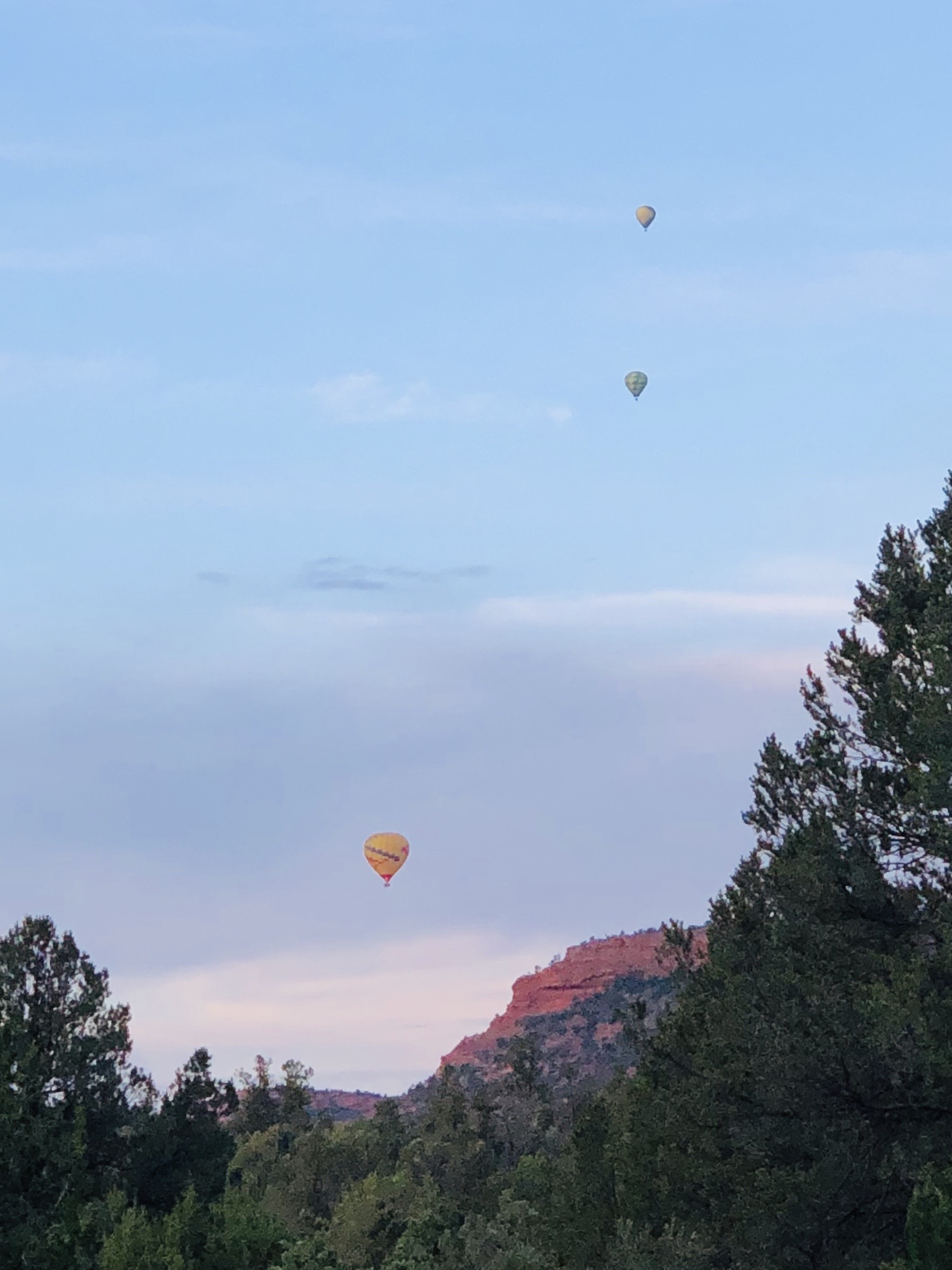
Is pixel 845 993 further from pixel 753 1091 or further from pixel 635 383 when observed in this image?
pixel 635 383

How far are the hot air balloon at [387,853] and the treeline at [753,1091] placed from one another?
42.4m

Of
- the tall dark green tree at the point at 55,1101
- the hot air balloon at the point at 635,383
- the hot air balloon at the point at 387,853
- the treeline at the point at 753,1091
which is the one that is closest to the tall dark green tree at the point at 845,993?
the treeline at the point at 753,1091

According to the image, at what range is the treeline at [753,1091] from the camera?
26656 millimetres

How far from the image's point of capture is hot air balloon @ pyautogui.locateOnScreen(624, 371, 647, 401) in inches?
3029

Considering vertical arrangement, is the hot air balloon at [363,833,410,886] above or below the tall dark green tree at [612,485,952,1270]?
above

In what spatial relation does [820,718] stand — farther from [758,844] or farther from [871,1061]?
[871,1061]

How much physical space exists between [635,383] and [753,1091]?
5268 centimetres

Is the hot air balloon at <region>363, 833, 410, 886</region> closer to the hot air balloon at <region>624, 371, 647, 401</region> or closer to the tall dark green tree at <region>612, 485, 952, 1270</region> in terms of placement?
the hot air balloon at <region>624, 371, 647, 401</region>

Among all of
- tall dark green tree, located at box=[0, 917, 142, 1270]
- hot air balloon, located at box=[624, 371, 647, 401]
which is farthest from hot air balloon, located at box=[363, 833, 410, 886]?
tall dark green tree, located at box=[0, 917, 142, 1270]

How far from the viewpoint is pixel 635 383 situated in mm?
77250

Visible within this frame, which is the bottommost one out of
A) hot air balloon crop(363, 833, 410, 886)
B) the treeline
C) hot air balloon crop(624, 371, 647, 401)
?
the treeline

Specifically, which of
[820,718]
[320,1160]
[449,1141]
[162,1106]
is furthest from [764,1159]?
[449,1141]

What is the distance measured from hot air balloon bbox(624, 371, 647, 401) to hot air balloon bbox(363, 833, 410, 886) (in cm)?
3586

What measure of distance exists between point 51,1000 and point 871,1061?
83.1ft
